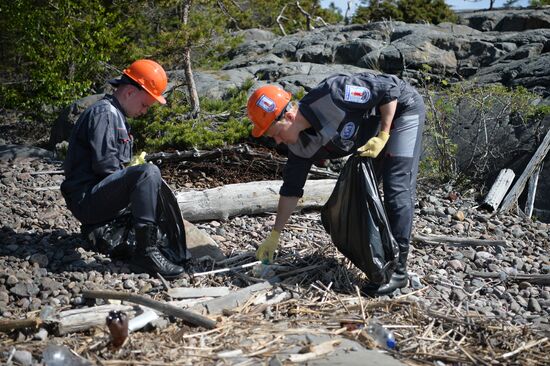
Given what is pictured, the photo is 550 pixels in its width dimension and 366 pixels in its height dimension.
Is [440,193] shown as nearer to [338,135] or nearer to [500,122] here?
[500,122]

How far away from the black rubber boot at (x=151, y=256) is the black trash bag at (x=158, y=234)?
174mm

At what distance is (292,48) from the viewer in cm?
1423

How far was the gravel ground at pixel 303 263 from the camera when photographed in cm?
409

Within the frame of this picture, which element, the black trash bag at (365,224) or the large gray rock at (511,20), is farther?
the large gray rock at (511,20)

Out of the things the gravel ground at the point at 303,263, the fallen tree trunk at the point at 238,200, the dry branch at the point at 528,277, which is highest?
the fallen tree trunk at the point at 238,200

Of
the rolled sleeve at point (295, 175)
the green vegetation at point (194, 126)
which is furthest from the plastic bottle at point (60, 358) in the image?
the green vegetation at point (194, 126)

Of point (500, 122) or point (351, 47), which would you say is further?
point (351, 47)

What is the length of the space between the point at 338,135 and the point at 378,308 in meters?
1.17

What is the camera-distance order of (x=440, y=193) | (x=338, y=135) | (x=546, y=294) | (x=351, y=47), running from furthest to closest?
(x=351, y=47) < (x=440, y=193) < (x=546, y=294) < (x=338, y=135)

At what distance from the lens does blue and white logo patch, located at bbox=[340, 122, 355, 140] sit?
4.29 m

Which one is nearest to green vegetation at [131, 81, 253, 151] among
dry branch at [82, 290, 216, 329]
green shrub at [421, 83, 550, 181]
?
green shrub at [421, 83, 550, 181]

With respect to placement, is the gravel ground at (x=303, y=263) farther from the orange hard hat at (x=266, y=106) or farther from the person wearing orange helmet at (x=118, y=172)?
the orange hard hat at (x=266, y=106)

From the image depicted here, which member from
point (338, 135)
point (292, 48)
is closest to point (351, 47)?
point (292, 48)

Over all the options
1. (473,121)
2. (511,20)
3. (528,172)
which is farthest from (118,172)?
(511,20)
